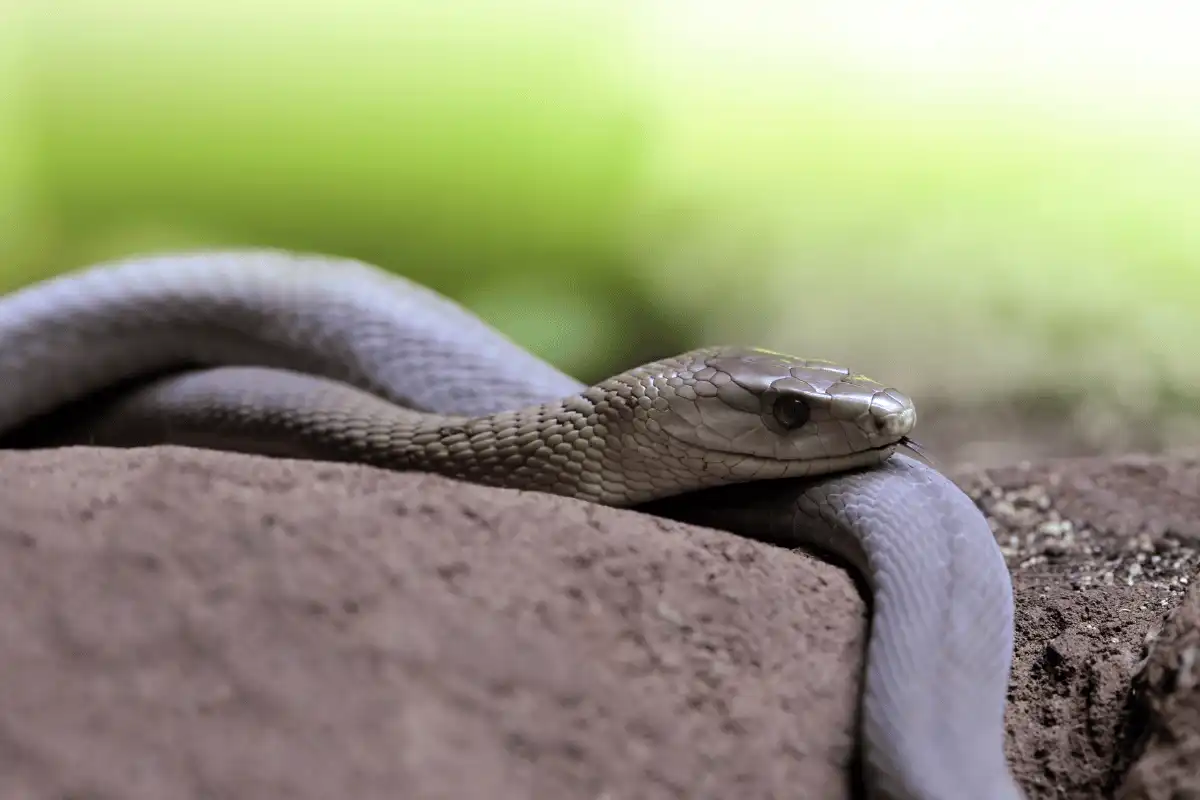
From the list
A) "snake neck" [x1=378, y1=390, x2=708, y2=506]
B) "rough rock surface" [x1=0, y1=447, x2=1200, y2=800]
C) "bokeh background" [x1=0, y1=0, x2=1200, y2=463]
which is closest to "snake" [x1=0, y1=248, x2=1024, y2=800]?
"snake neck" [x1=378, y1=390, x2=708, y2=506]

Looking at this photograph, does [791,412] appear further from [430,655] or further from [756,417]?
[430,655]

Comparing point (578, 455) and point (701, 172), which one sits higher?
→ point (701, 172)

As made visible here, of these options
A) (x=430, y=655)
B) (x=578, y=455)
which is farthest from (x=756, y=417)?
(x=430, y=655)

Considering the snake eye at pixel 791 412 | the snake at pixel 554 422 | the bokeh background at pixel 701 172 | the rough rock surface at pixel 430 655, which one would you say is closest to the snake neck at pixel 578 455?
the snake at pixel 554 422

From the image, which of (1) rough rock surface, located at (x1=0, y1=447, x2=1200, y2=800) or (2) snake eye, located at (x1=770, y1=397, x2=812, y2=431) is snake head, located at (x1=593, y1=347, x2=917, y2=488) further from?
(1) rough rock surface, located at (x1=0, y1=447, x2=1200, y2=800)

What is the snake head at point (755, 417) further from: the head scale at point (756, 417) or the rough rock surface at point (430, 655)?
the rough rock surface at point (430, 655)

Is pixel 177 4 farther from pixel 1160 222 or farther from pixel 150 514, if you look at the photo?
pixel 1160 222

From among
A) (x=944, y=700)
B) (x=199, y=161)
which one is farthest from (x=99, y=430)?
(x=944, y=700)
